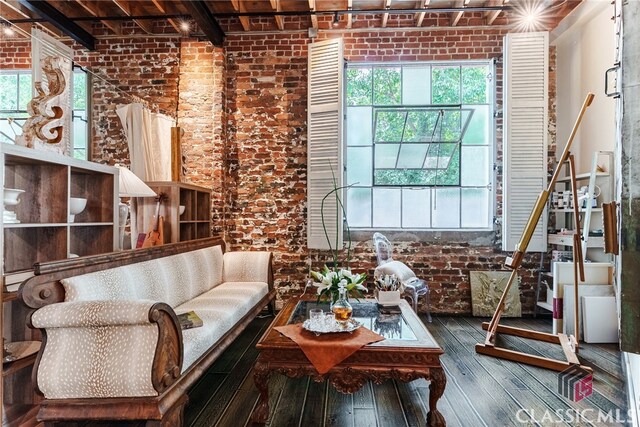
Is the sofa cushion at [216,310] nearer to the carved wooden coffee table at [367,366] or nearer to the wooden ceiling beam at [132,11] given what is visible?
the carved wooden coffee table at [367,366]

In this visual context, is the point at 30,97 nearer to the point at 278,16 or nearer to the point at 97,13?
the point at 97,13

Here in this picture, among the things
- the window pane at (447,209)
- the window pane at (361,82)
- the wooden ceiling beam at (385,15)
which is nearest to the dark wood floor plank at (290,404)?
the window pane at (447,209)

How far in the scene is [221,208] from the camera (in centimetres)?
454

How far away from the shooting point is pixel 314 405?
2.30 metres

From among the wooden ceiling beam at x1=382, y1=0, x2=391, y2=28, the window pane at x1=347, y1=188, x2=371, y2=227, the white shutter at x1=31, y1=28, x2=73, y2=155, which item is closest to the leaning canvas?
the window pane at x1=347, y1=188, x2=371, y2=227

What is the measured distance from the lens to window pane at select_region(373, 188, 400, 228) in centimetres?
463

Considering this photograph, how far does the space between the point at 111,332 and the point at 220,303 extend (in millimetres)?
1272

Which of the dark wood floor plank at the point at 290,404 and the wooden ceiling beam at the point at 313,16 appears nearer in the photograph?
the dark wood floor plank at the point at 290,404

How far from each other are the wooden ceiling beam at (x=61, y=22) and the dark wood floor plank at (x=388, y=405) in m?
4.93

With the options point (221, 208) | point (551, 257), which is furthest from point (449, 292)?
point (221, 208)

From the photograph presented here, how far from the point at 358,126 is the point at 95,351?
3765mm

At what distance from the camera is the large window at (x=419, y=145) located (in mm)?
4578

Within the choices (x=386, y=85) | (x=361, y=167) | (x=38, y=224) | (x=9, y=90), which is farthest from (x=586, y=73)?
(x=9, y=90)

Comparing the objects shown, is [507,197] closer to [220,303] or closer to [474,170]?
[474,170]
